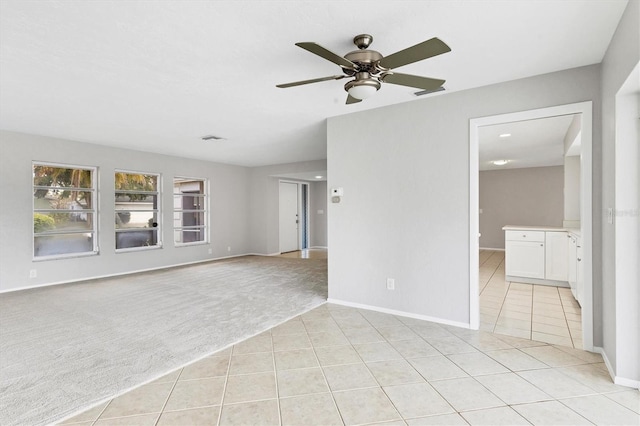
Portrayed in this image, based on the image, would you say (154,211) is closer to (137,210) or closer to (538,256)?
(137,210)

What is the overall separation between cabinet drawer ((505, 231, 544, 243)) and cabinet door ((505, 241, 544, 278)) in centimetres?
6

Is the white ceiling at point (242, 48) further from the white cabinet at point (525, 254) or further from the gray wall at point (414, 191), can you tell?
the white cabinet at point (525, 254)

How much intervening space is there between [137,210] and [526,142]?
780cm

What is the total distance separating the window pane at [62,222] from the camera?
5.28m

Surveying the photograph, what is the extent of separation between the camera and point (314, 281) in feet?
17.9

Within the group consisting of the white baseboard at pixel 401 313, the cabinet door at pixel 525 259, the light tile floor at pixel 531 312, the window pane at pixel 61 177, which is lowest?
the light tile floor at pixel 531 312

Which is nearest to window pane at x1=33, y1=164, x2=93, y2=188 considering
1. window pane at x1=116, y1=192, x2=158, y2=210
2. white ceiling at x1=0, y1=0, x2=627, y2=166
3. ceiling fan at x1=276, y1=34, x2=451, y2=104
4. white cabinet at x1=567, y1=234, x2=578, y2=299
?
window pane at x1=116, y1=192, x2=158, y2=210

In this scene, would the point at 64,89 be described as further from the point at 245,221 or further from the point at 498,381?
the point at 245,221

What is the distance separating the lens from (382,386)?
2178 millimetres

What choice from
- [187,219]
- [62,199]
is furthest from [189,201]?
[62,199]

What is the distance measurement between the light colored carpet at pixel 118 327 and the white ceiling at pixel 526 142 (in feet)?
12.1

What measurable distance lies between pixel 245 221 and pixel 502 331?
705cm

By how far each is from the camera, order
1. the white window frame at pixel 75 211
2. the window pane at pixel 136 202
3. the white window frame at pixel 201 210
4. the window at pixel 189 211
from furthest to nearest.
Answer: the window at pixel 189 211, the white window frame at pixel 201 210, the window pane at pixel 136 202, the white window frame at pixel 75 211

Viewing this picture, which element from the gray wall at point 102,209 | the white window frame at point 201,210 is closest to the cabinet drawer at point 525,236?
the gray wall at point 102,209
